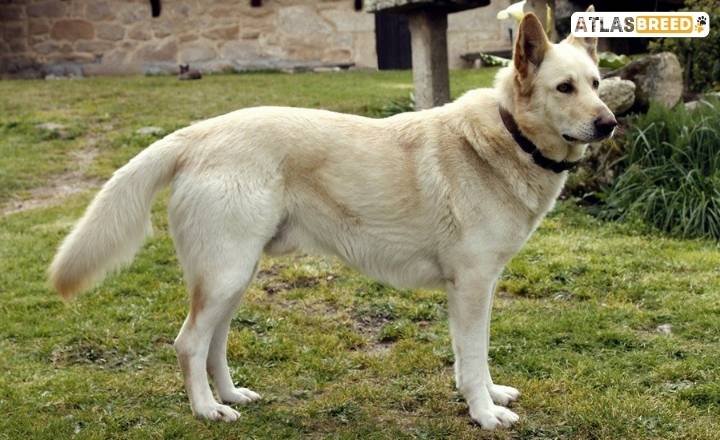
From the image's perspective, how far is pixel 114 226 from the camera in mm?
3729

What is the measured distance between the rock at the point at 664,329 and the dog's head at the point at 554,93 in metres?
1.61

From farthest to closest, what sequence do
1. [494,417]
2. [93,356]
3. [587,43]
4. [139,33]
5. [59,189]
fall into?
[139,33] → [59,189] → [93,356] → [587,43] → [494,417]

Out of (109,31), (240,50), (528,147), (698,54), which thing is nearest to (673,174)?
(698,54)

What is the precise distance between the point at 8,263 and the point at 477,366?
3985mm

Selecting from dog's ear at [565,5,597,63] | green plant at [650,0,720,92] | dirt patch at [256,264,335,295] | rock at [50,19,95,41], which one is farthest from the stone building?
dog's ear at [565,5,597,63]

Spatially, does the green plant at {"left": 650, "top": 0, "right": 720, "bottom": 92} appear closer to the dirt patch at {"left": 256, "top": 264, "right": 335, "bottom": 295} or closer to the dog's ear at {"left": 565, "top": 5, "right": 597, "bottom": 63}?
the dirt patch at {"left": 256, "top": 264, "right": 335, "bottom": 295}

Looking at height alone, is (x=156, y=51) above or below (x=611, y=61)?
above

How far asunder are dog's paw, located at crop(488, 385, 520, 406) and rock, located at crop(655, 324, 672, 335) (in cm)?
125

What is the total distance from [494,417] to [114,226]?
1845 mm

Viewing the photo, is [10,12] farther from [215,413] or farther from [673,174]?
[215,413]

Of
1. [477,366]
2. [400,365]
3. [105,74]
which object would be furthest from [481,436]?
[105,74]

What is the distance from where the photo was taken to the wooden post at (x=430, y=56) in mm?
9586

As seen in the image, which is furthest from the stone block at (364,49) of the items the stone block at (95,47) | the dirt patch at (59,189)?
the dirt patch at (59,189)

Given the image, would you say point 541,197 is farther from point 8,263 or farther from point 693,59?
point 693,59
